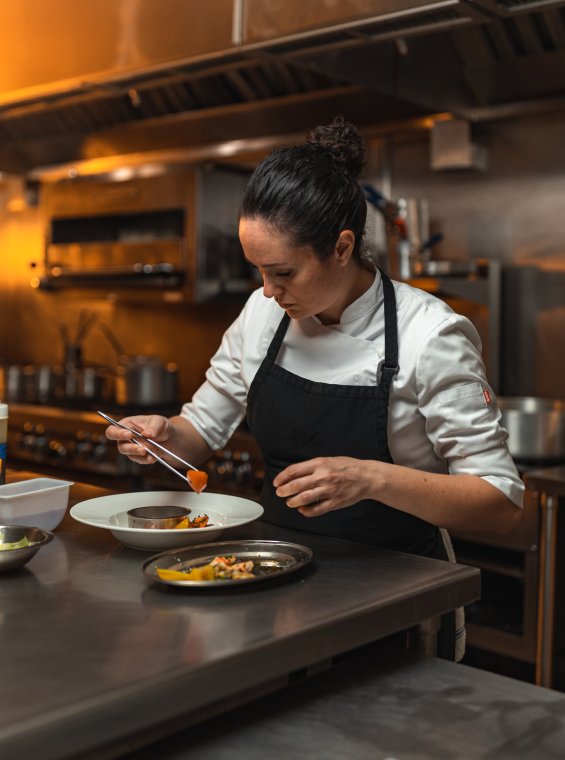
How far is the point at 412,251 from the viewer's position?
373 centimetres

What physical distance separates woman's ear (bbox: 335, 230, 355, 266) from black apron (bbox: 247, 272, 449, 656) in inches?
6.2

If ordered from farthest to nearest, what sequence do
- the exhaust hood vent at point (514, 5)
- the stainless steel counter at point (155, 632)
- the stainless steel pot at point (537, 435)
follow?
the stainless steel pot at point (537, 435)
the exhaust hood vent at point (514, 5)
the stainless steel counter at point (155, 632)

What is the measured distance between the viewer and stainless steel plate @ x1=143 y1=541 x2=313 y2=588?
1531 mm

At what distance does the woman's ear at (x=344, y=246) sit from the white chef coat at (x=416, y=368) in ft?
0.47

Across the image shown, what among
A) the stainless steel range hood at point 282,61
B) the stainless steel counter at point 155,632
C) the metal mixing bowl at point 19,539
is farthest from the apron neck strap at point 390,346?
the stainless steel range hood at point 282,61

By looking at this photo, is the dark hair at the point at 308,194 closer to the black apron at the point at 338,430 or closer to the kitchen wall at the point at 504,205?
the black apron at the point at 338,430

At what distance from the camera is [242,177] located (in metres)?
4.46

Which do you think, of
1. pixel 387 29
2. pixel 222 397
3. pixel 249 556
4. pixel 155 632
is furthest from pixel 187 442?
pixel 387 29

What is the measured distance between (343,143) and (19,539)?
1.01 m

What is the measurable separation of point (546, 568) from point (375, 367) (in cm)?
125

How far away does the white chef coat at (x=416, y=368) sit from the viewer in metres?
1.83

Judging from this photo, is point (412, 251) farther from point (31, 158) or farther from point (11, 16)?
point (31, 158)

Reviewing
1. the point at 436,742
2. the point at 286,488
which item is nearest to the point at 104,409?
the point at 286,488

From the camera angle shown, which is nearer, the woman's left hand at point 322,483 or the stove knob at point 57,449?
the woman's left hand at point 322,483
